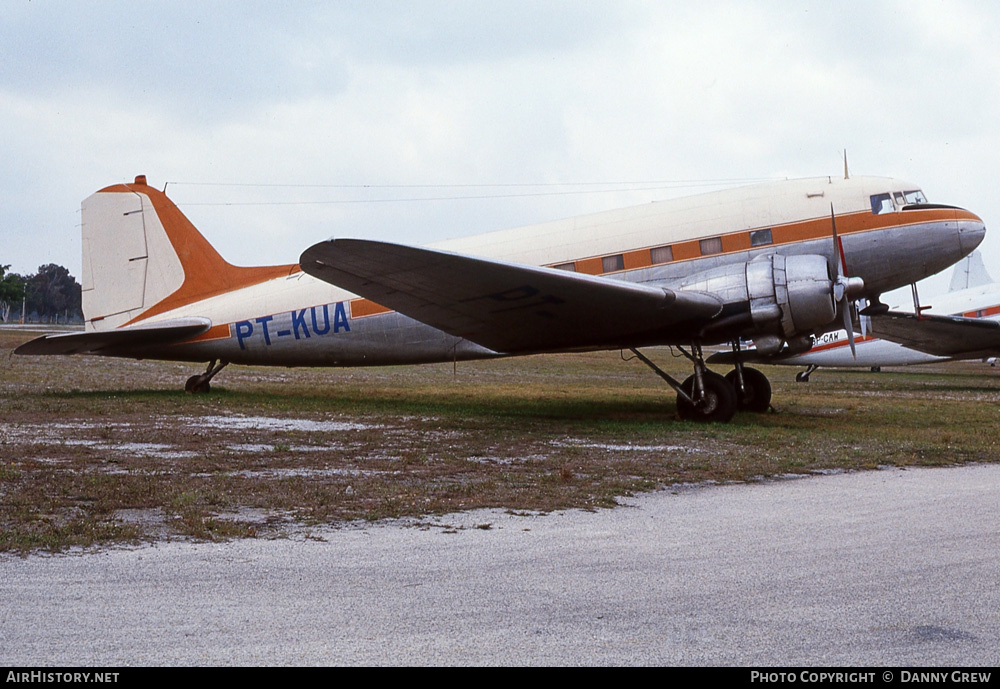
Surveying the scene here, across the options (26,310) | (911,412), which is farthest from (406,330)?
(26,310)

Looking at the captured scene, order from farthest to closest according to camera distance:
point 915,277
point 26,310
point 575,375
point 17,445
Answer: point 26,310 < point 575,375 < point 915,277 < point 17,445

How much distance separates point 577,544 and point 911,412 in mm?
11737

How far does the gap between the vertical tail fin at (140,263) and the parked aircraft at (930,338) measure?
12997mm

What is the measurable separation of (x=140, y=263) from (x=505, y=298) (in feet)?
27.3

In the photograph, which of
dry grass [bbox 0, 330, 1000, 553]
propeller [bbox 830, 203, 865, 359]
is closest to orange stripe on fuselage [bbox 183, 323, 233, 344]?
dry grass [bbox 0, 330, 1000, 553]

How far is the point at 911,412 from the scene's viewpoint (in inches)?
592

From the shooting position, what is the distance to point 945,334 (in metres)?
23.7

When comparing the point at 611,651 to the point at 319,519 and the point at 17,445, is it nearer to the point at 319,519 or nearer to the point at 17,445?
the point at 319,519

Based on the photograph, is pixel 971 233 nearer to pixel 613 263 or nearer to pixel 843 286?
pixel 843 286

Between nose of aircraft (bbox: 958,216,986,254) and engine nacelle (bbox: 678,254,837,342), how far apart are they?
2221 millimetres

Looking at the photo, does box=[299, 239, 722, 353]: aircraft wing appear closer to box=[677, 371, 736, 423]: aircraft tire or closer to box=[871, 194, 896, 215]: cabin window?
box=[677, 371, 736, 423]: aircraft tire

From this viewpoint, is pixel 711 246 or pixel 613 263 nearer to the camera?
pixel 711 246

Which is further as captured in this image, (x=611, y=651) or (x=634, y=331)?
(x=634, y=331)

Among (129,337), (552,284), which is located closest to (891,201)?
(552,284)
